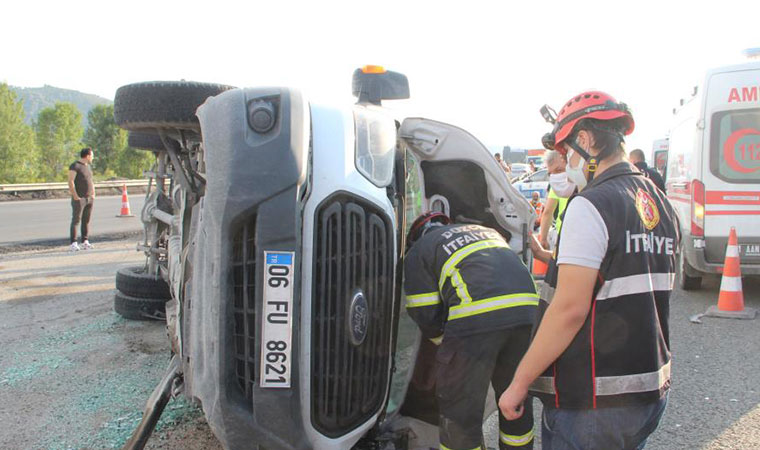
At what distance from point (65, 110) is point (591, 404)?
69826 mm

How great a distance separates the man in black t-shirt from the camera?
31.4 feet

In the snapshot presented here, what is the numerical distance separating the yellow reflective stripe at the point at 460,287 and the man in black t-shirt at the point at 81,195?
28.7 ft

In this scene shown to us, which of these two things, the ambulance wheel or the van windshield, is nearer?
the van windshield

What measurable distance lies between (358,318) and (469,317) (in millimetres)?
448

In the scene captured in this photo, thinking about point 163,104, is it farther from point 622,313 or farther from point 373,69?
point 622,313

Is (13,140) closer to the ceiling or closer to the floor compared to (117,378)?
closer to the ceiling

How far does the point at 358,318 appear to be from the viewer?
222 cm

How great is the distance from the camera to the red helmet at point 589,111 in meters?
1.89

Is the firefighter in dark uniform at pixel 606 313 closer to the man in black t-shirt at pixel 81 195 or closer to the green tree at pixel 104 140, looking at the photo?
the man in black t-shirt at pixel 81 195

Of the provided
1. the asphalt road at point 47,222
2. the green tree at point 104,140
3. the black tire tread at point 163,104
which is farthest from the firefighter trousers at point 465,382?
the green tree at point 104,140

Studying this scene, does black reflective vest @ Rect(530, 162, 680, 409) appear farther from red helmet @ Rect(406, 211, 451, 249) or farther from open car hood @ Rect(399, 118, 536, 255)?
open car hood @ Rect(399, 118, 536, 255)

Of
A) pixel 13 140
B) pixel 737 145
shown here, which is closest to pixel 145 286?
pixel 737 145

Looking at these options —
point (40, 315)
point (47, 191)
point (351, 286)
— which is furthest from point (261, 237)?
point (47, 191)

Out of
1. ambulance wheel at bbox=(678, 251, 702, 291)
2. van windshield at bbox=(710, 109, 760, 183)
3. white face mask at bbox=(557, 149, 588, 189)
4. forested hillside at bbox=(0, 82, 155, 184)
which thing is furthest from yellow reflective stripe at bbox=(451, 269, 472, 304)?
forested hillside at bbox=(0, 82, 155, 184)
